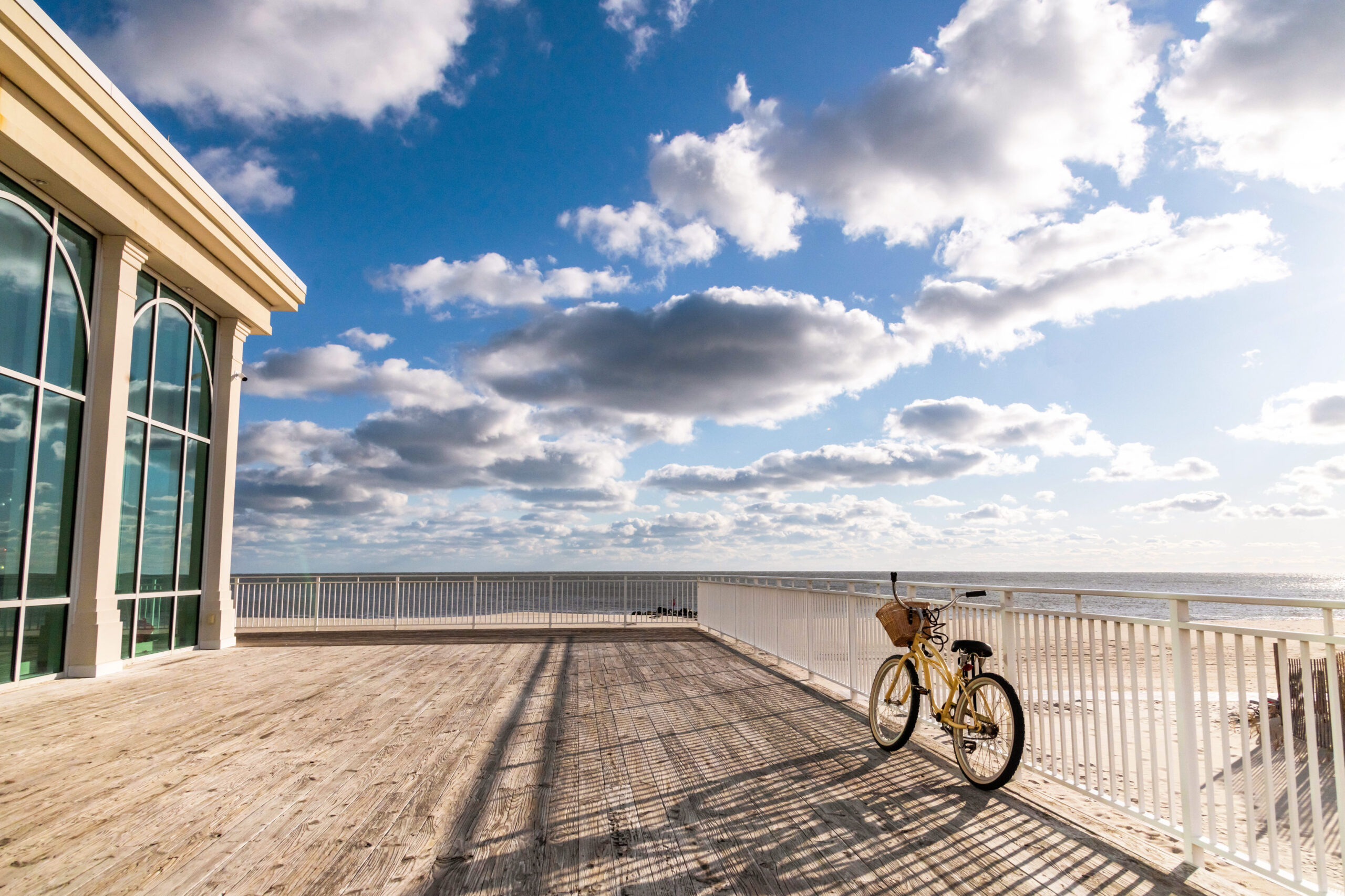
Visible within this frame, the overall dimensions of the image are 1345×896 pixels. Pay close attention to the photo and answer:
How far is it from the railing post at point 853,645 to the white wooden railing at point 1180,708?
0.01 m

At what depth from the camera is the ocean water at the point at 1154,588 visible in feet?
115

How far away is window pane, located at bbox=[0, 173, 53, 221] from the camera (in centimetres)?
754

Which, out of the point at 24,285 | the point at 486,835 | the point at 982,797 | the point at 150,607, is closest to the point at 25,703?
the point at 150,607

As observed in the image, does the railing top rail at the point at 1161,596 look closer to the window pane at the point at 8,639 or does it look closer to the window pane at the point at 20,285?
the window pane at the point at 8,639

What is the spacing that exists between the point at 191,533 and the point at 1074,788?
37.1 ft

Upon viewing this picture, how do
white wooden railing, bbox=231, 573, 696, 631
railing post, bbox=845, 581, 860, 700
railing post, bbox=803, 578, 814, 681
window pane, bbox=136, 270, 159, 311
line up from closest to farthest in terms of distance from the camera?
railing post, bbox=845, 581, 860, 700 → railing post, bbox=803, 578, 814, 681 → window pane, bbox=136, 270, 159, 311 → white wooden railing, bbox=231, 573, 696, 631

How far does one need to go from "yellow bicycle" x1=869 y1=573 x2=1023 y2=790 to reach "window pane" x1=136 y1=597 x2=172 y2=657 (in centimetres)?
919

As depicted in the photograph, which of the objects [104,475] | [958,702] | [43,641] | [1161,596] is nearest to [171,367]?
[104,475]

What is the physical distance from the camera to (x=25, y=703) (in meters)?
6.88

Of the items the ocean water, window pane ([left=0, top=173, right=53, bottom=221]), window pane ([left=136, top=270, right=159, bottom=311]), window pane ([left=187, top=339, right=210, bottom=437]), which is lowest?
the ocean water

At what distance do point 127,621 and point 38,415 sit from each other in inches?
114

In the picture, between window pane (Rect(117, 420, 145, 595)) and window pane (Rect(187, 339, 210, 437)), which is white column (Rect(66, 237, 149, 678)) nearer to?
window pane (Rect(117, 420, 145, 595))

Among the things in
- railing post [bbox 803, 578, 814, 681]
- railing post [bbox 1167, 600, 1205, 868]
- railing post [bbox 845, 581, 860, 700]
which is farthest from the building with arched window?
railing post [bbox 1167, 600, 1205, 868]

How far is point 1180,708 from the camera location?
3225mm
